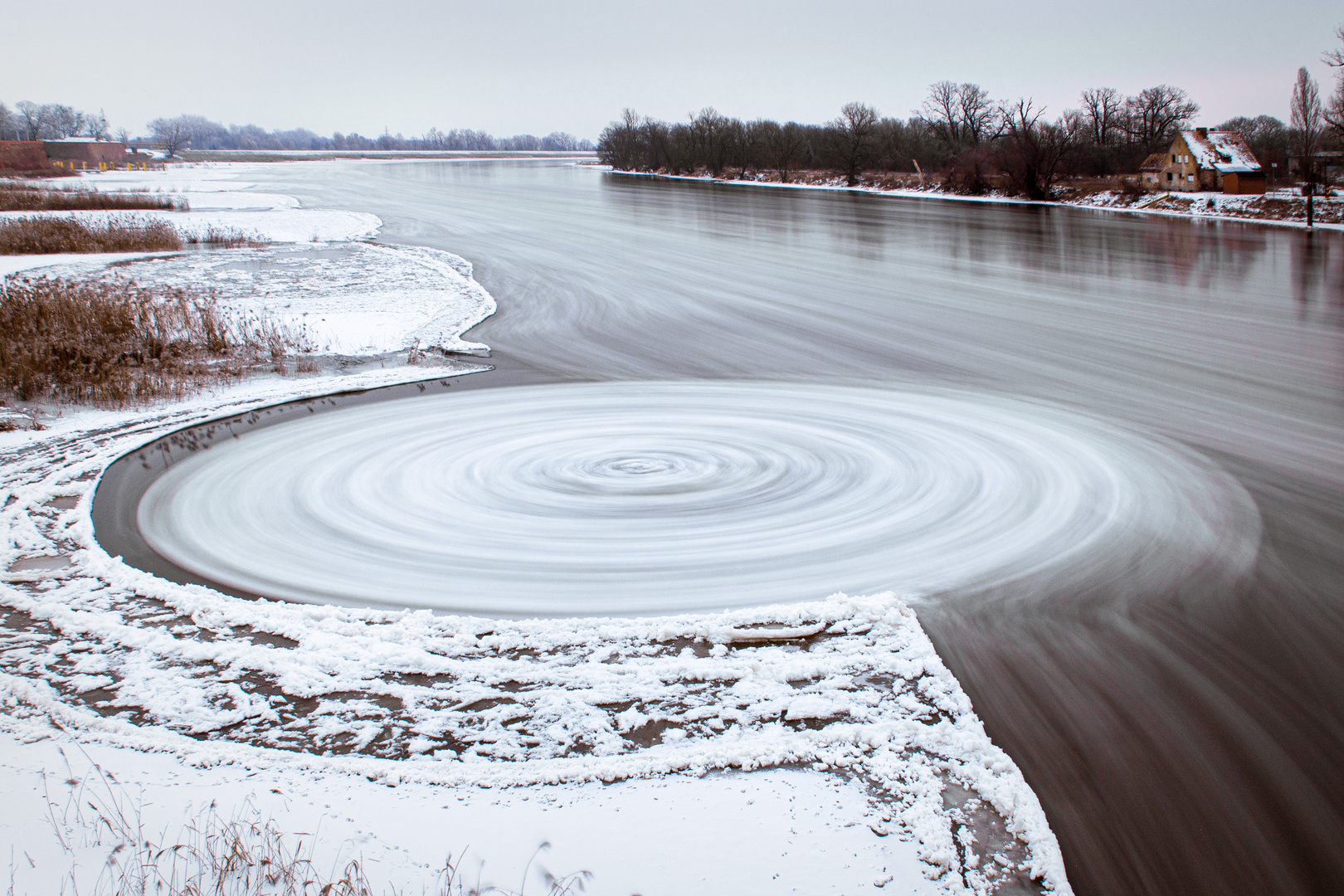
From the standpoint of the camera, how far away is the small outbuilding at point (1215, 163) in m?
31.5

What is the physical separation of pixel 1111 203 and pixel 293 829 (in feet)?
114

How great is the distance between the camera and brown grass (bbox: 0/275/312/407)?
7988 millimetres

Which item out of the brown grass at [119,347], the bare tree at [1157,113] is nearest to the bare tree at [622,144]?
the bare tree at [1157,113]

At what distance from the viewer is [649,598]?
163 inches

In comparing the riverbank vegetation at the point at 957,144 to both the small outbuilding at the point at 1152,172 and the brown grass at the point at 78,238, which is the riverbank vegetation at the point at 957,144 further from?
the brown grass at the point at 78,238

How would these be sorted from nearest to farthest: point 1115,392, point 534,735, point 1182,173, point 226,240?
point 534,735 → point 1115,392 → point 226,240 → point 1182,173

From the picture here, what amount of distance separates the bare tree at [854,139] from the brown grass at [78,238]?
1370 inches

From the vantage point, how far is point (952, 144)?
5762cm

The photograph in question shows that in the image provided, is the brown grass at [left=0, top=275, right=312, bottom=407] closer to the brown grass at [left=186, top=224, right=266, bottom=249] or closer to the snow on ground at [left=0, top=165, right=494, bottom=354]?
the snow on ground at [left=0, top=165, right=494, bottom=354]

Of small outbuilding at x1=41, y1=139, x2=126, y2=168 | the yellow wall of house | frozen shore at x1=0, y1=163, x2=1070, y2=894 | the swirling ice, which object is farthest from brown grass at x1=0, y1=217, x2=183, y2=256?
small outbuilding at x1=41, y1=139, x2=126, y2=168

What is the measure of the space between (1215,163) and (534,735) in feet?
121

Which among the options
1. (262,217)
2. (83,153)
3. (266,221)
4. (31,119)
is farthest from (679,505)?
(31,119)

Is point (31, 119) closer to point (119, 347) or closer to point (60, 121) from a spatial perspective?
point (60, 121)

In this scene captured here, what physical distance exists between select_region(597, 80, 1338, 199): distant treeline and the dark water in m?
15.4
